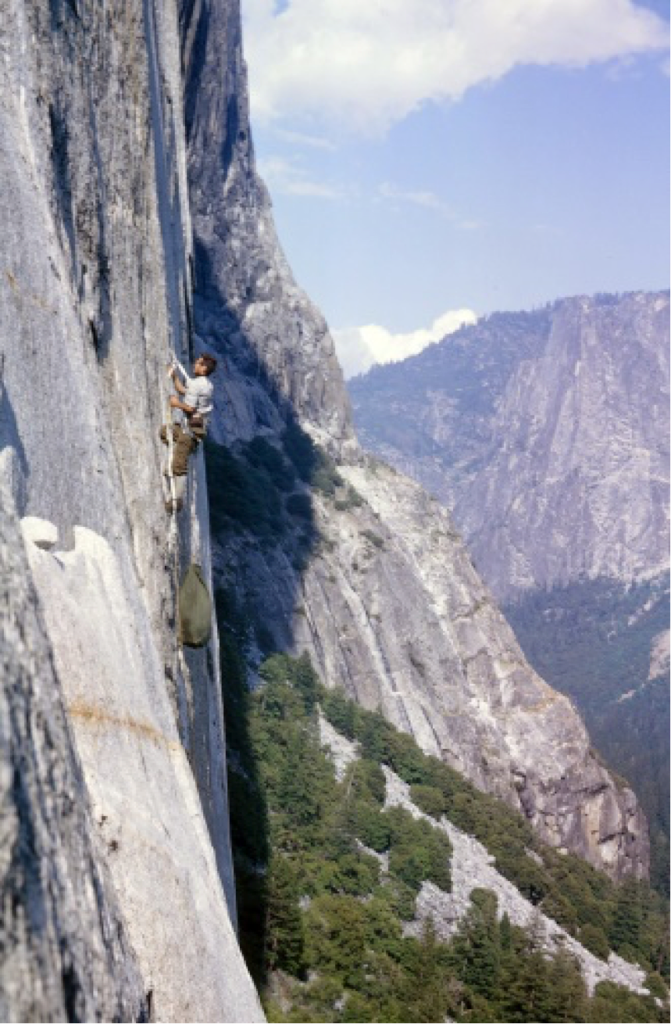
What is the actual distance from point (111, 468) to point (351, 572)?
74306 millimetres

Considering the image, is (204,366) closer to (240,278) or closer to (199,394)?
(199,394)

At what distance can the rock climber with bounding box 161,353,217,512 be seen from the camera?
550 inches

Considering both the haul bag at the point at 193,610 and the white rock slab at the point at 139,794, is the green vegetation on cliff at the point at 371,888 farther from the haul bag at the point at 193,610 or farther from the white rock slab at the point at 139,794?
the white rock slab at the point at 139,794

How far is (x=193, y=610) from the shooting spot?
47.7 ft

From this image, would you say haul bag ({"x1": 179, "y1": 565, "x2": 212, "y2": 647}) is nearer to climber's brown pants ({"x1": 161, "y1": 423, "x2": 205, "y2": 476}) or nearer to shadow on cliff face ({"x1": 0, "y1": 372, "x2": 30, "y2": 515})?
climber's brown pants ({"x1": 161, "y1": 423, "x2": 205, "y2": 476})

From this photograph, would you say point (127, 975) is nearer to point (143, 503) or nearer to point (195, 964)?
point (195, 964)

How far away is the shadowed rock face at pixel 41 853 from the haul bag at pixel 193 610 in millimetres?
9299

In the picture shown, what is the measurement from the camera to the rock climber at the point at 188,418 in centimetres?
1397

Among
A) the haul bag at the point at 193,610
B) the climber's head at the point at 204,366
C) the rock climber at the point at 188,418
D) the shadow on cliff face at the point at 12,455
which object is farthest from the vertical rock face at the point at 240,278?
the shadow on cliff face at the point at 12,455

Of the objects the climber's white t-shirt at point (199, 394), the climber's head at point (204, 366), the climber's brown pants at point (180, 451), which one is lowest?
the climber's brown pants at point (180, 451)

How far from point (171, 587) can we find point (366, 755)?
177ft

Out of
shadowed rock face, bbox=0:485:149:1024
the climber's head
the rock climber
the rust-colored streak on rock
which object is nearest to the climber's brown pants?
the rock climber

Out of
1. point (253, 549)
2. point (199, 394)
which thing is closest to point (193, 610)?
point (199, 394)

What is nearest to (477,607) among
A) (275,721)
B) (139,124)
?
(275,721)
